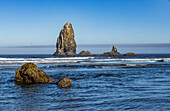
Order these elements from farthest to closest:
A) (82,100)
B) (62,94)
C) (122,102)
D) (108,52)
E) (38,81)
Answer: (108,52) → (38,81) → (62,94) → (82,100) → (122,102)

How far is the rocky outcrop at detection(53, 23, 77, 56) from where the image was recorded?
168 meters

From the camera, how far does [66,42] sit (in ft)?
561

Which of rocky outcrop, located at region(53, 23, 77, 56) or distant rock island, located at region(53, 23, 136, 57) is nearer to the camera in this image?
distant rock island, located at region(53, 23, 136, 57)

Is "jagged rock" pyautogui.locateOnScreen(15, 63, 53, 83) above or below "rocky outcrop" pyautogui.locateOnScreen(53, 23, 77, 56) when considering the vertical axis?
below

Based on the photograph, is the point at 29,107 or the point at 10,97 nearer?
the point at 29,107

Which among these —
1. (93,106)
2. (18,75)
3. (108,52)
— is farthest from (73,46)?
(93,106)

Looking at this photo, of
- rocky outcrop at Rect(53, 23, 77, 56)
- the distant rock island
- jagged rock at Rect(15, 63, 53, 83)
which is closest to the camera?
jagged rock at Rect(15, 63, 53, 83)

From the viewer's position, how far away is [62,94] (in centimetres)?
1345

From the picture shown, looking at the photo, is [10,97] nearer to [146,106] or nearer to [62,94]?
[62,94]

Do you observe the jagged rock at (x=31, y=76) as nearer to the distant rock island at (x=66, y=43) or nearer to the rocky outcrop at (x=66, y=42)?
the distant rock island at (x=66, y=43)

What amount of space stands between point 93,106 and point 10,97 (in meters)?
5.36

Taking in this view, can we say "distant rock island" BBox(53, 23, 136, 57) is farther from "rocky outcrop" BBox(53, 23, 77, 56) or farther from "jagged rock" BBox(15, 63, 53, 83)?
"jagged rock" BBox(15, 63, 53, 83)

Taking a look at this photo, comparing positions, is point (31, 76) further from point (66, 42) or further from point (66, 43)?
point (66, 42)

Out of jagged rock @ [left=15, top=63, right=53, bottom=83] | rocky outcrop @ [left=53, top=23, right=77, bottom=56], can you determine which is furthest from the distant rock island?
jagged rock @ [left=15, top=63, right=53, bottom=83]
